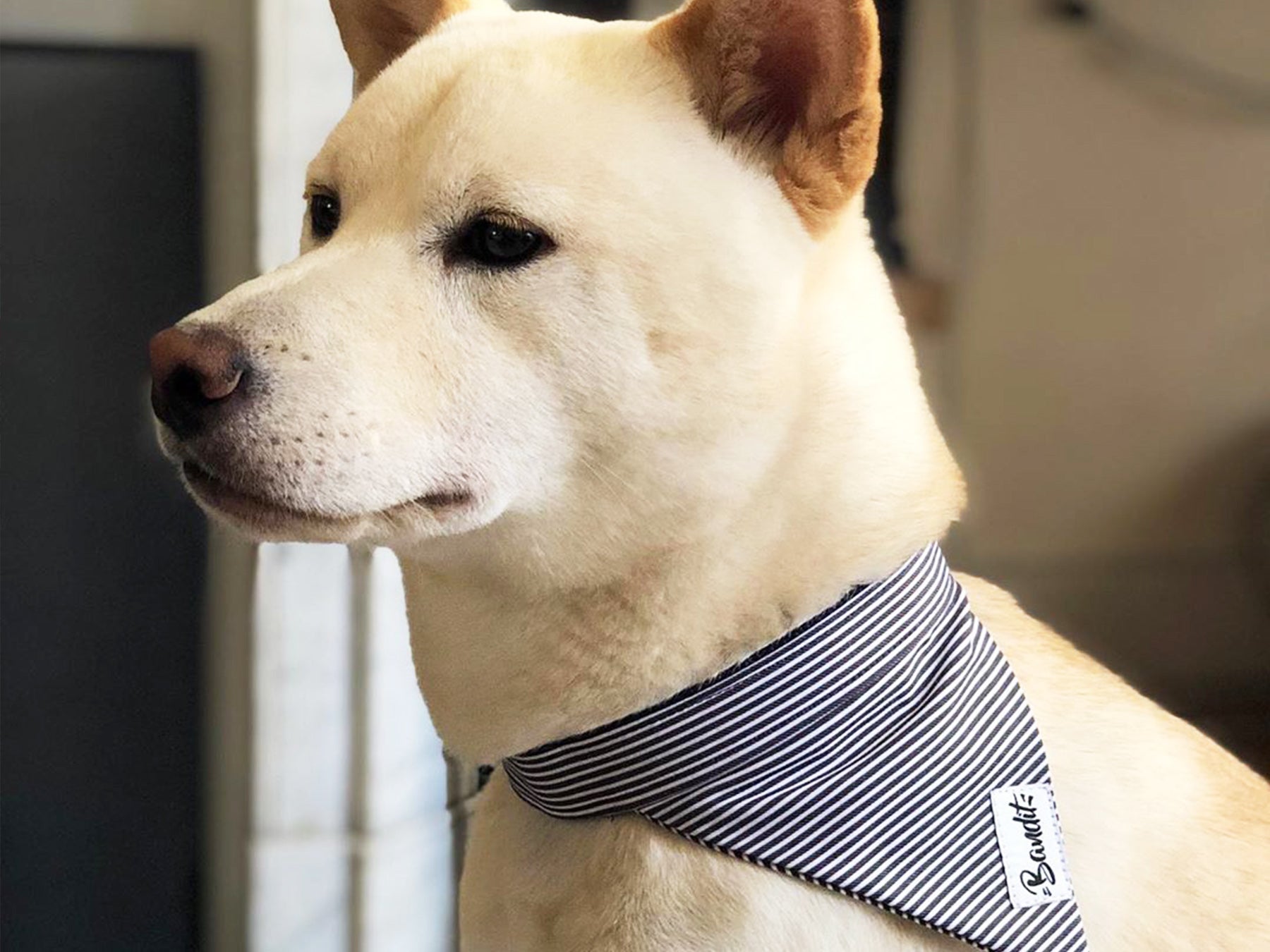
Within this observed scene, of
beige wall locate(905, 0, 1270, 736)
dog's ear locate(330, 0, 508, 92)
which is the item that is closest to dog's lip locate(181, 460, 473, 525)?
dog's ear locate(330, 0, 508, 92)

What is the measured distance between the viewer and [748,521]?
2.48 ft

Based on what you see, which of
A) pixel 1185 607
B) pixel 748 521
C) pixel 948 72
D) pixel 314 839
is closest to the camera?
pixel 748 521

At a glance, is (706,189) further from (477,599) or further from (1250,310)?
(1250,310)

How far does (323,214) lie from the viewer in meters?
0.82

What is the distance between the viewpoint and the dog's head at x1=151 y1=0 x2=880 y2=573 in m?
0.66

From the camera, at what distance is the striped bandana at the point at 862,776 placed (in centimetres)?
74

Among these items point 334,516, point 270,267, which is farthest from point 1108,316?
point 334,516

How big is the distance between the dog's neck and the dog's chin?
0.05 m

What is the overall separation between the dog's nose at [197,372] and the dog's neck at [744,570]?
180 mm

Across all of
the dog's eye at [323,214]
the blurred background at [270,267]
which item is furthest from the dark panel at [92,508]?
the dog's eye at [323,214]

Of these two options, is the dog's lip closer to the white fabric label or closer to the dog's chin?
the dog's chin

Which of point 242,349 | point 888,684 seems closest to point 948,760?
point 888,684

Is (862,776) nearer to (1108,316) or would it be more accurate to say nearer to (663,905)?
(663,905)

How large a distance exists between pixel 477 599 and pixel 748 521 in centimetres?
19
